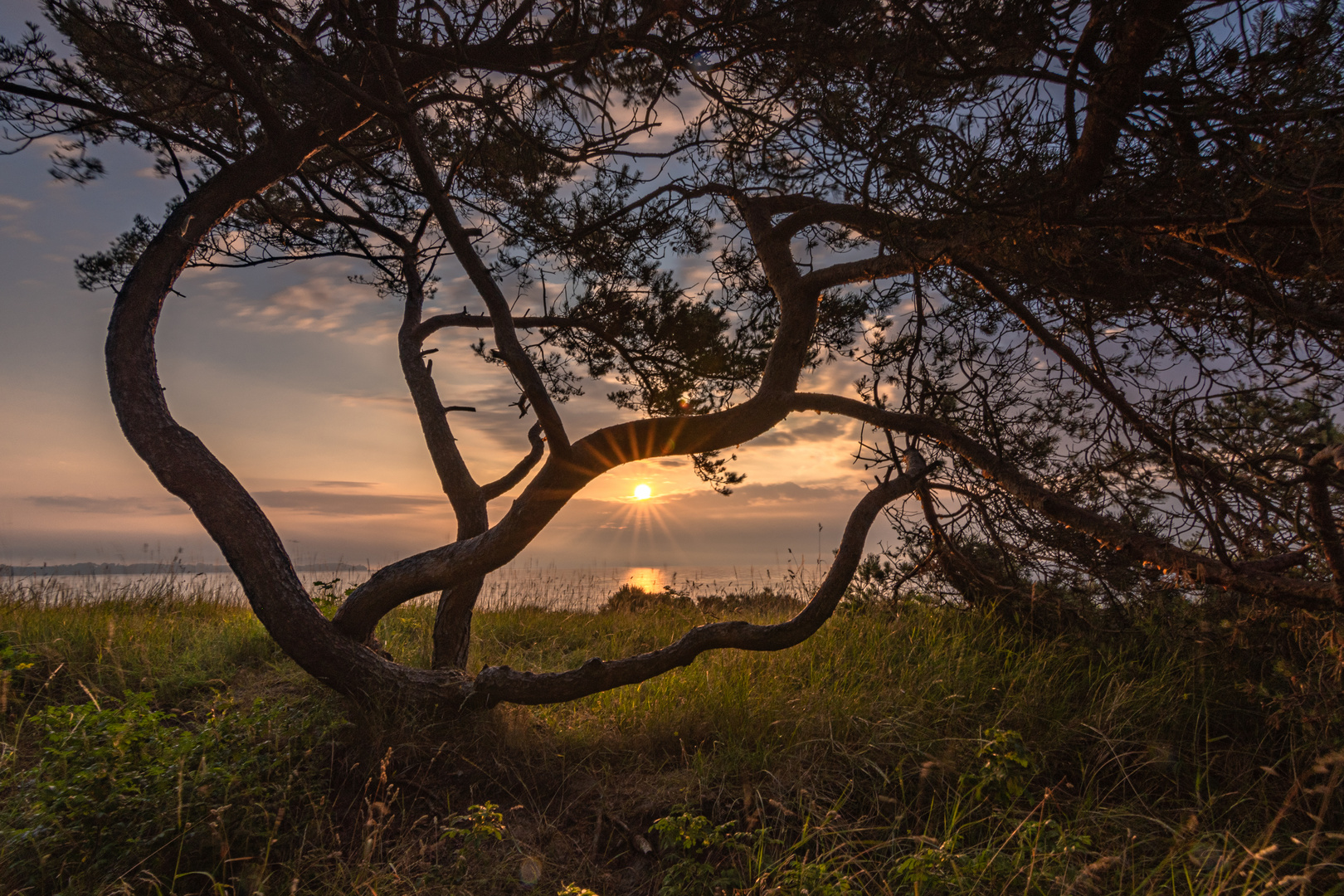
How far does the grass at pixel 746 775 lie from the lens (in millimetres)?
2709

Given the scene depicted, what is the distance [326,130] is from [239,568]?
9.43 ft

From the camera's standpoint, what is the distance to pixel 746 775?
11.1 feet

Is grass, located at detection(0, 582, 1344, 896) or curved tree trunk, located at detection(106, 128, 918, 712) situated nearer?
grass, located at detection(0, 582, 1344, 896)

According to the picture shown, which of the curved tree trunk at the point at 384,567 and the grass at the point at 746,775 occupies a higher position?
the curved tree trunk at the point at 384,567

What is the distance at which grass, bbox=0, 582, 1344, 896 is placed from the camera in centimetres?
271

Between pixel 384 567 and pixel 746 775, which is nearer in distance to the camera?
pixel 746 775

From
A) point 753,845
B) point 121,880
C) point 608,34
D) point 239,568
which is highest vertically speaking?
point 608,34

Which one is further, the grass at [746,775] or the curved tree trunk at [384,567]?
the curved tree trunk at [384,567]

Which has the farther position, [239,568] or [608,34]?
[239,568]

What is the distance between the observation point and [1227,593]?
436 cm

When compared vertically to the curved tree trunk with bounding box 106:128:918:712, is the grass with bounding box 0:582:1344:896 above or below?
below

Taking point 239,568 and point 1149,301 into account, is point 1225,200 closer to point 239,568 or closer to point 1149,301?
point 1149,301

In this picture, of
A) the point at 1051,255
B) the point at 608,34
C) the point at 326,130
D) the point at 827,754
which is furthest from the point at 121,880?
the point at 1051,255

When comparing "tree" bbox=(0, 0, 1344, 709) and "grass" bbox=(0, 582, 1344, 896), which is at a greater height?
"tree" bbox=(0, 0, 1344, 709)
